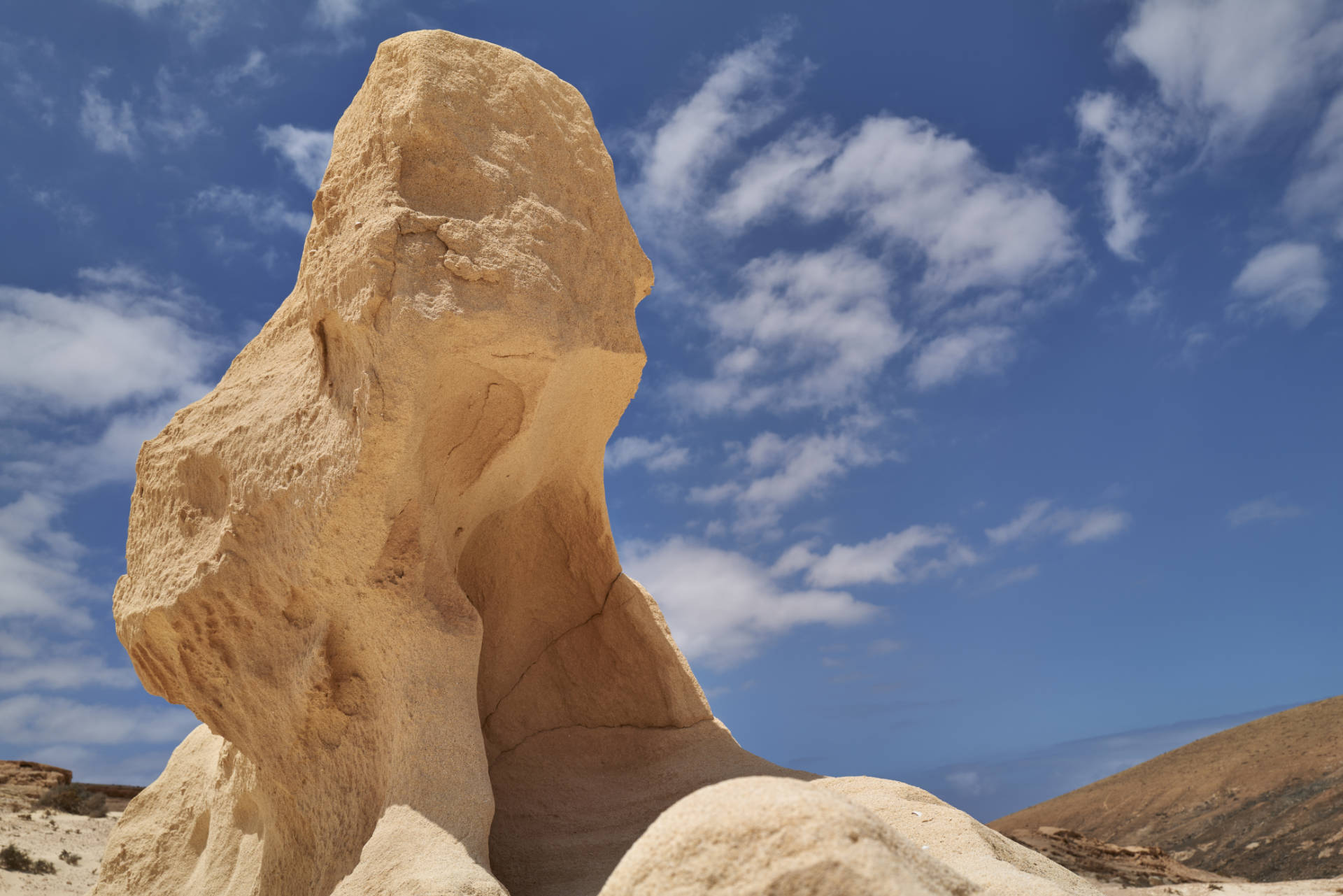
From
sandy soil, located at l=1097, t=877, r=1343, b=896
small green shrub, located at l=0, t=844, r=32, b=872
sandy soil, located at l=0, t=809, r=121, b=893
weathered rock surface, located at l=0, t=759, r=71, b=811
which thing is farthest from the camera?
weathered rock surface, located at l=0, t=759, r=71, b=811

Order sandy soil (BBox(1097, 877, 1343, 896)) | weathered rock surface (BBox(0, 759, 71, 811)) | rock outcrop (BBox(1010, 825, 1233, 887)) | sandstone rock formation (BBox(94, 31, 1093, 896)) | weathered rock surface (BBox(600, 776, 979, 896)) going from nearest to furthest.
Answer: weathered rock surface (BBox(600, 776, 979, 896)) < sandstone rock formation (BBox(94, 31, 1093, 896)) < sandy soil (BBox(1097, 877, 1343, 896)) < rock outcrop (BBox(1010, 825, 1233, 887)) < weathered rock surface (BBox(0, 759, 71, 811))

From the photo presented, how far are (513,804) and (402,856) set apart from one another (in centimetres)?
196

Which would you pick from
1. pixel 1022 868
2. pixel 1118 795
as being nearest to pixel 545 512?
pixel 1022 868

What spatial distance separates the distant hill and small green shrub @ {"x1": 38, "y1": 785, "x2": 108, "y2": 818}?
1717cm

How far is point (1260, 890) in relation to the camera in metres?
9.23

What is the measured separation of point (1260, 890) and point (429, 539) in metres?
8.64

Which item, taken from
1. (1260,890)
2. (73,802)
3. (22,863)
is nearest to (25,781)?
(73,802)

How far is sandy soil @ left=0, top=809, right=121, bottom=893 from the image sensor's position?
1298cm

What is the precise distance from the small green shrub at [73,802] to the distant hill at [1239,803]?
56.3 feet

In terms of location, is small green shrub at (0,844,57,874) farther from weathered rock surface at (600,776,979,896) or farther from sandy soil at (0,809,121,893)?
weathered rock surface at (600,776,979,896)

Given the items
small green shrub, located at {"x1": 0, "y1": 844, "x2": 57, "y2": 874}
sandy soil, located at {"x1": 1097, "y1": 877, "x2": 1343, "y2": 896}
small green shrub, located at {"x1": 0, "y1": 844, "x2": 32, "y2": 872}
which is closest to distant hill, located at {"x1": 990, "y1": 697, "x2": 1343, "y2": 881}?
sandy soil, located at {"x1": 1097, "y1": 877, "x2": 1343, "y2": 896}

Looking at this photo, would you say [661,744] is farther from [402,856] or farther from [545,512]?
[402,856]

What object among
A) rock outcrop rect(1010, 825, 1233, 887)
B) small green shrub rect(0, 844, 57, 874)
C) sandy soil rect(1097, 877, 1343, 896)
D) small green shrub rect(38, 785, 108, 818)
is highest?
small green shrub rect(38, 785, 108, 818)

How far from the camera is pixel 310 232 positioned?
6703 mm
